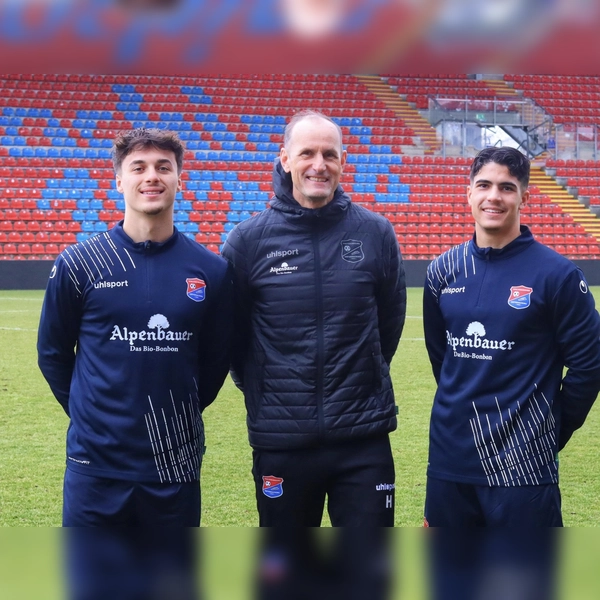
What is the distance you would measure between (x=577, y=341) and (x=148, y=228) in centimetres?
126

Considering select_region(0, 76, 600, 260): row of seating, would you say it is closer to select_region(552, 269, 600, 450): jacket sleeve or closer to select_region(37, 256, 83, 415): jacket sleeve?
select_region(37, 256, 83, 415): jacket sleeve

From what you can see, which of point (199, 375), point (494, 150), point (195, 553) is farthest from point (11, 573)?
point (494, 150)

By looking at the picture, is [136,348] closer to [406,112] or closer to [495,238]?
[495,238]

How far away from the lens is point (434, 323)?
270 centimetres

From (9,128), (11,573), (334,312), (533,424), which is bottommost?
(11,573)

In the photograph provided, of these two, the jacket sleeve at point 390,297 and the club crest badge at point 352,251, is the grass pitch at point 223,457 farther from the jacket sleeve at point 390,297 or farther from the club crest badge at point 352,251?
the club crest badge at point 352,251

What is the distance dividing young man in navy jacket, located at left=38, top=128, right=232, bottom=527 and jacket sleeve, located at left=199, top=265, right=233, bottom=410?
40 mm

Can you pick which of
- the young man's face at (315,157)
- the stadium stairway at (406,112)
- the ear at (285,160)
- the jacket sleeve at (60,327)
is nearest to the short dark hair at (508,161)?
the young man's face at (315,157)

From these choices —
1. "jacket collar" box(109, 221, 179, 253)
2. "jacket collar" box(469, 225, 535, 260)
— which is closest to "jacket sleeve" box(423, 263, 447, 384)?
"jacket collar" box(469, 225, 535, 260)

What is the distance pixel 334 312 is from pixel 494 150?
69 centimetres

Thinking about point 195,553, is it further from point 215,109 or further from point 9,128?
point 215,109

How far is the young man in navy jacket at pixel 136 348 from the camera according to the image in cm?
216

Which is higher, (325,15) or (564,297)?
(564,297)

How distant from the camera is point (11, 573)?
647 mm
